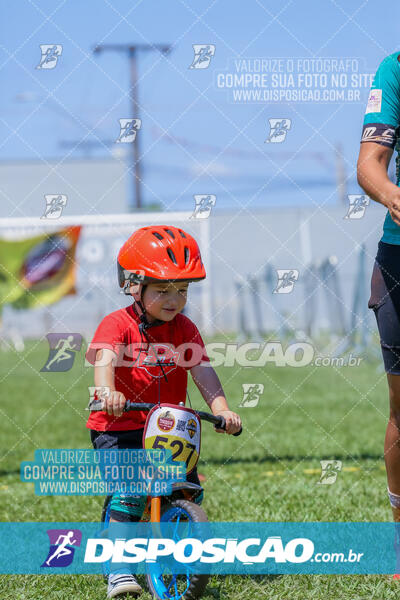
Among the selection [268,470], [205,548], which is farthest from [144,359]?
[268,470]

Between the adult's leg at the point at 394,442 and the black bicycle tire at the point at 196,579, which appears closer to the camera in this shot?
the black bicycle tire at the point at 196,579

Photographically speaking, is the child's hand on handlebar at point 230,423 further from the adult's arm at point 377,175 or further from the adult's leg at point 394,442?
the adult's arm at point 377,175

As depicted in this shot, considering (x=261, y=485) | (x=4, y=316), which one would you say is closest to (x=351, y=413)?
(x=261, y=485)

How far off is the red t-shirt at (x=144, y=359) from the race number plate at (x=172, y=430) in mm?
310

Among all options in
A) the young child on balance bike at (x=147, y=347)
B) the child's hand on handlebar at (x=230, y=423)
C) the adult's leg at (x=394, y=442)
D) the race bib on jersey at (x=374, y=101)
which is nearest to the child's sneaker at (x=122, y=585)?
the young child on balance bike at (x=147, y=347)

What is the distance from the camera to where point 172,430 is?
300cm

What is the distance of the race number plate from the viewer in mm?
3008

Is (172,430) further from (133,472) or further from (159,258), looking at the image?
(159,258)

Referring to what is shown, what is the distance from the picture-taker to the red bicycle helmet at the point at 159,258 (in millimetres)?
3172

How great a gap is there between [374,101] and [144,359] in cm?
142

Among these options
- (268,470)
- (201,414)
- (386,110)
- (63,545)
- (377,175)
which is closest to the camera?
(377,175)

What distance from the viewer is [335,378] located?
13336 mm

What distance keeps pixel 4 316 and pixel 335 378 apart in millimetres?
16708

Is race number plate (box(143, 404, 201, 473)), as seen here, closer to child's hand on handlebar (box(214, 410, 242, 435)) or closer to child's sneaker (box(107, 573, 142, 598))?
child's hand on handlebar (box(214, 410, 242, 435))
